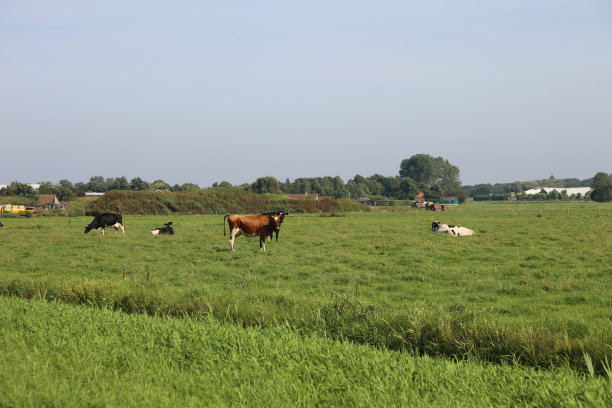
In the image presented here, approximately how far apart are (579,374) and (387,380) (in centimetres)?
276

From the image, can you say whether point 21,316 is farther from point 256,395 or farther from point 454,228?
point 454,228

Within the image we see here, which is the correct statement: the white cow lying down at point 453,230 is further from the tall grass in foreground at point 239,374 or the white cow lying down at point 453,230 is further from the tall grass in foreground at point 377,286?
the tall grass in foreground at point 239,374

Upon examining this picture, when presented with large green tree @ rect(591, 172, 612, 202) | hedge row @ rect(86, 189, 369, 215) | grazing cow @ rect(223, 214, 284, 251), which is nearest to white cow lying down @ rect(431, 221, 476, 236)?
grazing cow @ rect(223, 214, 284, 251)

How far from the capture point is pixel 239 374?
22.1ft

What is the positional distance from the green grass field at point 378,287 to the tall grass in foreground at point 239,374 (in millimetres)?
786

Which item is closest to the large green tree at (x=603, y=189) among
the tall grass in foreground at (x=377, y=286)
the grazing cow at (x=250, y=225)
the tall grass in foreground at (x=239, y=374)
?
the tall grass in foreground at (x=377, y=286)

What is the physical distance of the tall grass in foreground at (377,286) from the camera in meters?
8.46

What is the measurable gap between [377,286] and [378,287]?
0.08 metres

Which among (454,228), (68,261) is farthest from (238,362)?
(454,228)

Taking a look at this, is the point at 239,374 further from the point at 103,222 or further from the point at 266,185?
the point at 266,185

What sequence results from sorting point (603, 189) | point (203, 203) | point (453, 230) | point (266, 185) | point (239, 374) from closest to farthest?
point (239, 374), point (453, 230), point (203, 203), point (266, 185), point (603, 189)

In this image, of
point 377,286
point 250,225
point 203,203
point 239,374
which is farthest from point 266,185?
point 239,374

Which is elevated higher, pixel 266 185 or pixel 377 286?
pixel 266 185

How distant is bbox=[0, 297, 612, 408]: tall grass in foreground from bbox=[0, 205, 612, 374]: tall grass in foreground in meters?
0.92
